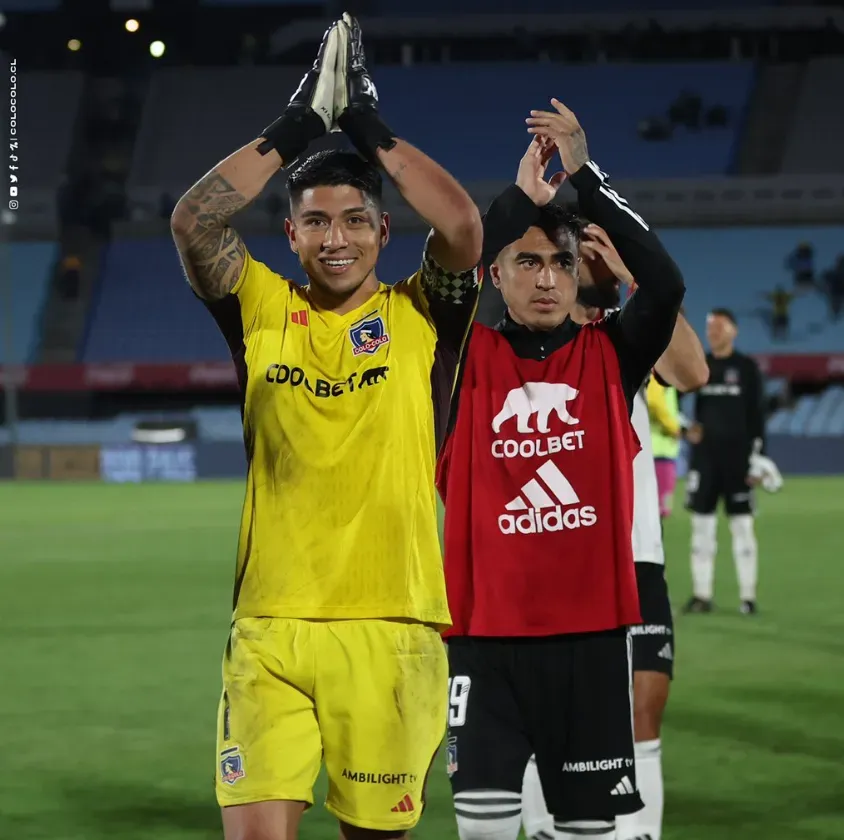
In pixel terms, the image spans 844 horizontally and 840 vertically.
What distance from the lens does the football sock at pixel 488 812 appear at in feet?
13.5

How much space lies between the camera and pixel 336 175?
392 centimetres

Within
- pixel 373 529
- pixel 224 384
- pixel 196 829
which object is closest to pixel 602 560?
pixel 373 529

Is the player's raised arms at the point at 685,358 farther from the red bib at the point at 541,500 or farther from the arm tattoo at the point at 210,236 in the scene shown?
the arm tattoo at the point at 210,236

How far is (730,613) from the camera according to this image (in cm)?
1274

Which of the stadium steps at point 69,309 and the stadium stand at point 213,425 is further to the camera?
the stadium steps at point 69,309

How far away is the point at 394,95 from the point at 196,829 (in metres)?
44.3

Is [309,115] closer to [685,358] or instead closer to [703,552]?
[685,358]

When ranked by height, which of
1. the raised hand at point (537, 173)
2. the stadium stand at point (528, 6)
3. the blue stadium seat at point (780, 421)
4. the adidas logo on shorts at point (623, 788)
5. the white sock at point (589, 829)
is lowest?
the white sock at point (589, 829)

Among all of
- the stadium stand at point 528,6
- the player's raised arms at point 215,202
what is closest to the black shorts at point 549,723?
the player's raised arms at point 215,202

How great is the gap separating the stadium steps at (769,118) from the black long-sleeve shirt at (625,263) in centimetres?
4355

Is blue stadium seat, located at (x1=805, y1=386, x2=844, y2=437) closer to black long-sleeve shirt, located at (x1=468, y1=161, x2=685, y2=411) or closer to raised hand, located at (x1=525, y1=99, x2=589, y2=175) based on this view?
black long-sleeve shirt, located at (x1=468, y1=161, x2=685, y2=411)

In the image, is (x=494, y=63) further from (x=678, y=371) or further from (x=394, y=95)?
(x=678, y=371)

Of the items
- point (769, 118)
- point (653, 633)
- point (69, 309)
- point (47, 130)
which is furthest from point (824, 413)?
point (653, 633)

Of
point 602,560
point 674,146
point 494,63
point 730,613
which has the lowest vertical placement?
point 730,613
